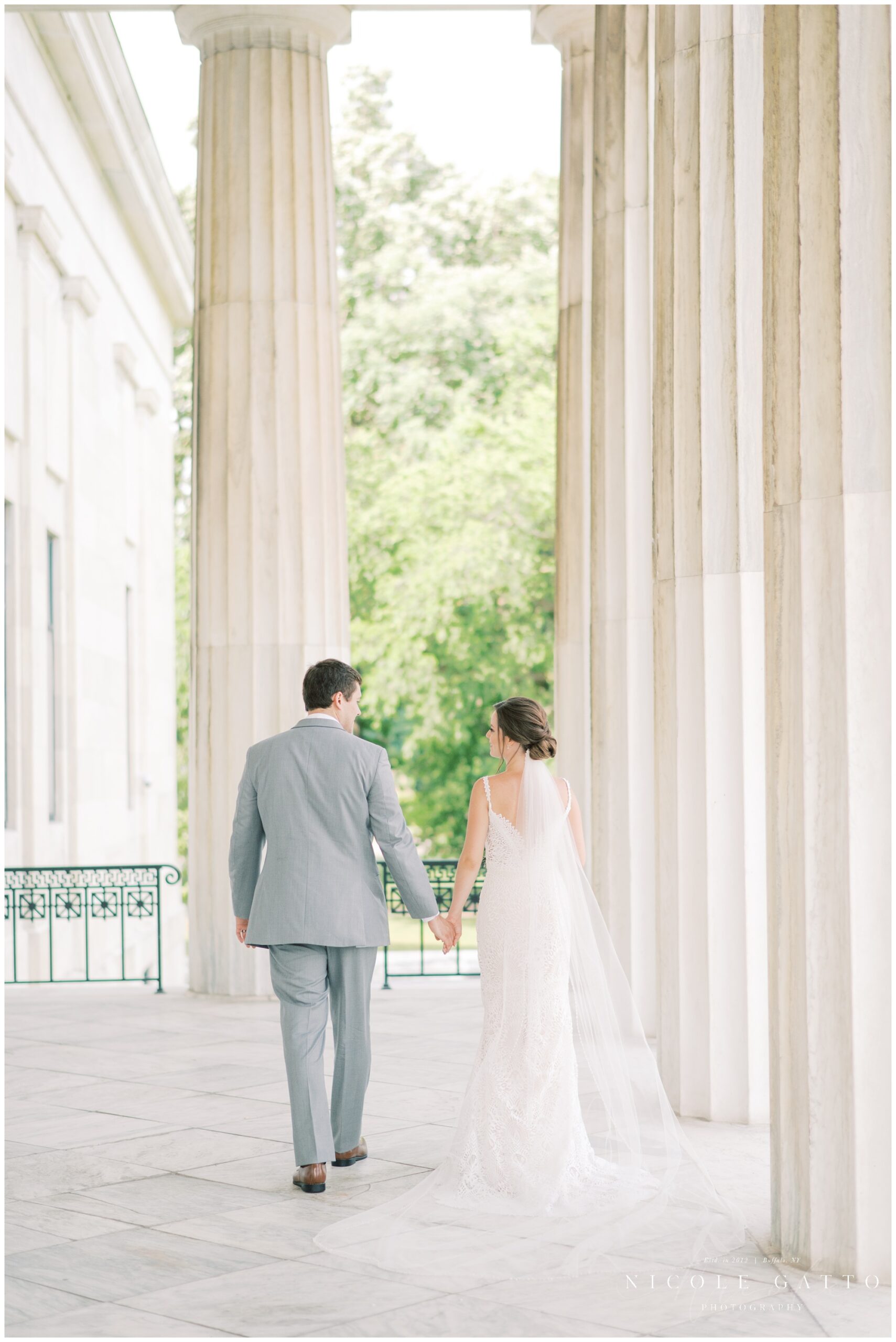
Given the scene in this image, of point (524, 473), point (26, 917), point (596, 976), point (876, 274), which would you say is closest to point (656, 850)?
point (596, 976)

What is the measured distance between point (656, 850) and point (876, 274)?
519cm

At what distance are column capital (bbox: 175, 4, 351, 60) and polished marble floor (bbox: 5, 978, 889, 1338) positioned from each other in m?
11.7

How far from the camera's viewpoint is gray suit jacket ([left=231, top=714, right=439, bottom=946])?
27.5ft

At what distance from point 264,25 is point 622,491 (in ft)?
25.9

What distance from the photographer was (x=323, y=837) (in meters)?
8.49

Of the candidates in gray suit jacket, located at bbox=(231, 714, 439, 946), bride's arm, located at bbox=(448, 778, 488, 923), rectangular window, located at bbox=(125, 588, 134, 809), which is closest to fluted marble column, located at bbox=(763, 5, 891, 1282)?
bride's arm, located at bbox=(448, 778, 488, 923)

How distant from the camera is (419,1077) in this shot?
39.0ft

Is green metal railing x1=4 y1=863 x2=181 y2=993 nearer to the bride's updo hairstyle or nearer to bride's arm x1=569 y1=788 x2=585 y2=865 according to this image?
bride's arm x1=569 y1=788 x2=585 y2=865

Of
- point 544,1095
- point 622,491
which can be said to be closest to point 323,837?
point 544,1095

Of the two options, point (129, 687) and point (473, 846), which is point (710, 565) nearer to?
point (473, 846)

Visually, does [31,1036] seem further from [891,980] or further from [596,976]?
[891,980]

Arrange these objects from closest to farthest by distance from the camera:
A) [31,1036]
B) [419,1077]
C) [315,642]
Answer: [419,1077], [31,1036], [315,642]

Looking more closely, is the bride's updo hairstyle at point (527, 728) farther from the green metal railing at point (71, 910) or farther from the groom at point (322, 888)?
the green metal railing at point (71, 910)

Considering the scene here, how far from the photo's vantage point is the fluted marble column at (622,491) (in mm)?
13984
